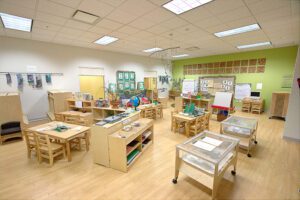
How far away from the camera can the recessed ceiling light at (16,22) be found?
3131 millimetres

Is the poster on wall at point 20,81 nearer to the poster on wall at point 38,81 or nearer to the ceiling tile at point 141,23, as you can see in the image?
the poster on wall at point 38,81

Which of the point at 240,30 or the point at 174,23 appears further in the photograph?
the point at 240,30

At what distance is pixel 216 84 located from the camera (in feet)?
26.7

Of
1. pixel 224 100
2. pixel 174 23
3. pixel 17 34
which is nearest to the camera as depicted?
pixel 174 23

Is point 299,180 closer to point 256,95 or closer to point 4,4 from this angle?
point 256,95

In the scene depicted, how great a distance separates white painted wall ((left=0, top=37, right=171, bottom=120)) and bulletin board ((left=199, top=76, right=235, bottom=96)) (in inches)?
218

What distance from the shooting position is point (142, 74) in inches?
341

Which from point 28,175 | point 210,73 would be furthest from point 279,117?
point 28,175

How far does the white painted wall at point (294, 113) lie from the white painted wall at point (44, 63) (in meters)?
6.89

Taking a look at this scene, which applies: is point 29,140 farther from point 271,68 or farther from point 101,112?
point 271,68

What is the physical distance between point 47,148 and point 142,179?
6.37 feet

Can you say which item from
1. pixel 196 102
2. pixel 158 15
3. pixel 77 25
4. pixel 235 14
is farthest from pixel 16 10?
pixel 196 102

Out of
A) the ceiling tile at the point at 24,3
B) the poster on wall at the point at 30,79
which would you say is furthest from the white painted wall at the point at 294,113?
the poster on wall at the point at 30,79

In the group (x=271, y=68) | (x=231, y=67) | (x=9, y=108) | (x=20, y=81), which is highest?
(x=231, y=67)
